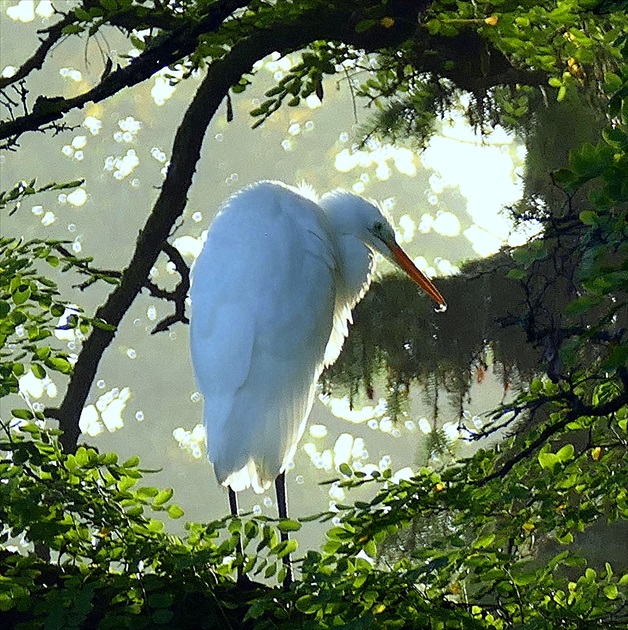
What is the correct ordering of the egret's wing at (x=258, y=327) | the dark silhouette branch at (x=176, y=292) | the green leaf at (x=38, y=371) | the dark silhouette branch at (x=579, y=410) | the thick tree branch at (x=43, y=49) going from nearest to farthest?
the dark silhouette branch at (x=579, y=410)
the green leaf at (x=38, y=371)
the thick tree branch at (x=43, y=49)
the egret's wing at (x=258, y=327)
the dark silhouette branch at (x=176, y=292)

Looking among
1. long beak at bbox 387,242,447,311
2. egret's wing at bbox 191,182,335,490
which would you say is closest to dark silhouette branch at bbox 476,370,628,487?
egret's wing at bbox 191,182,335,490

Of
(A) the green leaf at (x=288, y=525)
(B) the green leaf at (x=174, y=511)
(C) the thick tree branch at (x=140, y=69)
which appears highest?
(C) the thick tree branch at (x=140, y=69)

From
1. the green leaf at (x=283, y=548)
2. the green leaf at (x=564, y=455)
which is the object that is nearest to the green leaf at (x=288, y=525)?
the green leaf at (x=283, y=548)

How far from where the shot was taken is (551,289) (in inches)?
78.4

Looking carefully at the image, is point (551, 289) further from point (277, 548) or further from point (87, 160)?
point (87, 160)

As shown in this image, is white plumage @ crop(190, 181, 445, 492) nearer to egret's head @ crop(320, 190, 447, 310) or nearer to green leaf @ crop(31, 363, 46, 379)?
egret's head @ crop(320, 190, 447, 310)

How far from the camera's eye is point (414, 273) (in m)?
1.94

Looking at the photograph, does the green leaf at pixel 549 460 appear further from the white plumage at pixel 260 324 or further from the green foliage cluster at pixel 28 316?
the white plumage at pixel 260 324

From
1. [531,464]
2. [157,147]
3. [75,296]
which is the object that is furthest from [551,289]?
[75,296]

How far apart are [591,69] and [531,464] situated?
2.71 feet

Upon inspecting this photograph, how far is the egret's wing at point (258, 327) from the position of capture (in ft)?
5.07

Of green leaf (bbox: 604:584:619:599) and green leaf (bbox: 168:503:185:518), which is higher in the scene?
green leaf (bbox: 168:503:185:518)

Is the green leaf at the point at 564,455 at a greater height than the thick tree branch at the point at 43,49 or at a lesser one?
lesser

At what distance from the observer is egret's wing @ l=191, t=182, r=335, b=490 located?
1544mm
